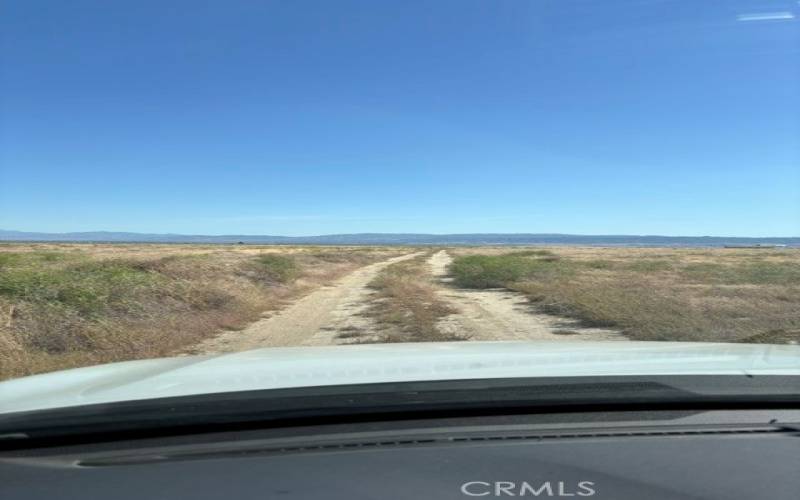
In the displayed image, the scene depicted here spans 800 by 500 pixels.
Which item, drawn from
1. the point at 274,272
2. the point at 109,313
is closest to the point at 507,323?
the point at 109,313

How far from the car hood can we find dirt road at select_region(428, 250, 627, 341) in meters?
8.12

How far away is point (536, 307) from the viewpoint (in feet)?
59.0

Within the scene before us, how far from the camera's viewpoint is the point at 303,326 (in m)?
14.4

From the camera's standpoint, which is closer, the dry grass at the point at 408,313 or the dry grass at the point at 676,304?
the dry grass at the point at 408,313

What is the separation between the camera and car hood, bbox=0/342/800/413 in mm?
3074

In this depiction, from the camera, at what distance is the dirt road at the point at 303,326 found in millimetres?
12070

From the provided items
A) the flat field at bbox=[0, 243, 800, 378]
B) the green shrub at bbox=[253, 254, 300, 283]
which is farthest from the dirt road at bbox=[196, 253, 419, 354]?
the green shrub at bbox=[253, 254, 300, 283]

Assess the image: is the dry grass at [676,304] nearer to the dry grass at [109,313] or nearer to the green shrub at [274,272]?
the green shrub at [274,272]

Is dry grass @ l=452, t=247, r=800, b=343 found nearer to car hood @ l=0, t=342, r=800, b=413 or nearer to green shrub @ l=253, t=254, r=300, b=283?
car hood @ l=0, t=342, r=800, b=413

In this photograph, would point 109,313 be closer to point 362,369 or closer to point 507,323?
point 507,323

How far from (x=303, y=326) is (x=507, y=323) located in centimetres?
445

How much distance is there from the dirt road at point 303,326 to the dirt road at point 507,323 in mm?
2113

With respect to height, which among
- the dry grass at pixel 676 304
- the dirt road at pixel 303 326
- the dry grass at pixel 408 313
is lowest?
the dirt road at pixel 303 326

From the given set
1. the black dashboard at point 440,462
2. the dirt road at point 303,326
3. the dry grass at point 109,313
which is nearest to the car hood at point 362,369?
the black dashboard at point 440,462
